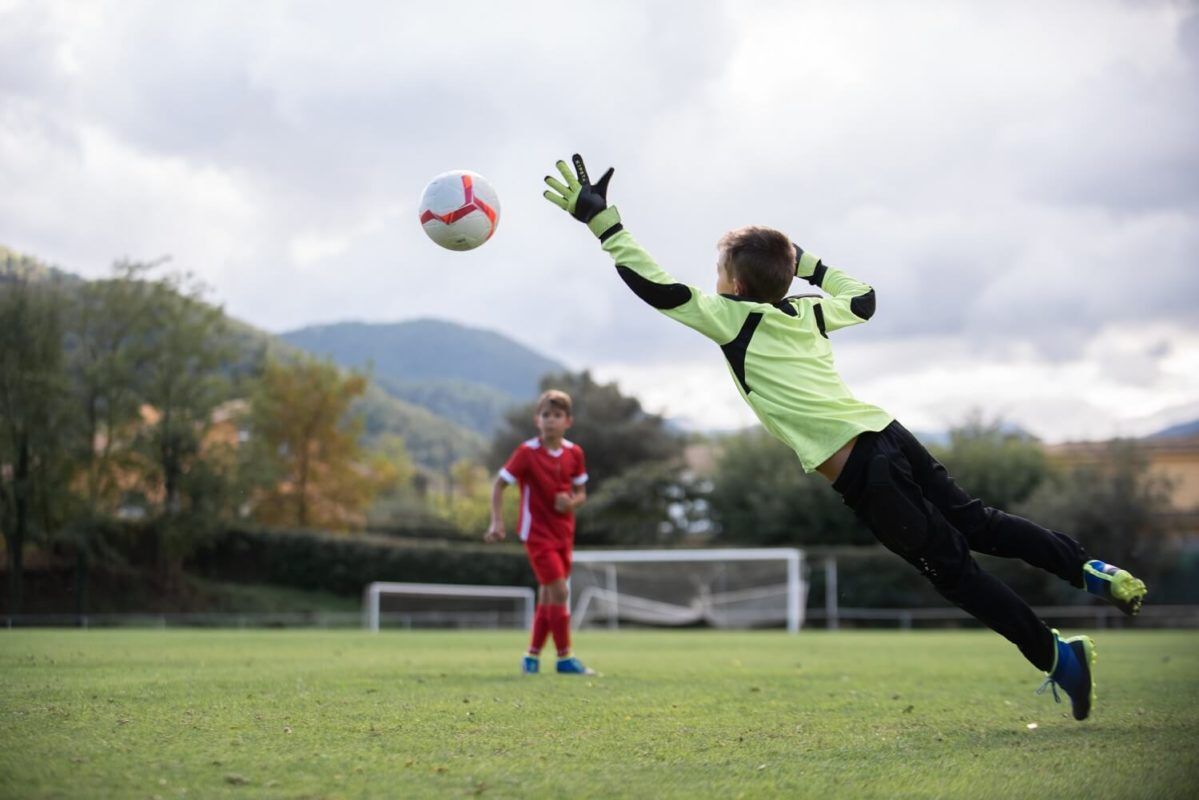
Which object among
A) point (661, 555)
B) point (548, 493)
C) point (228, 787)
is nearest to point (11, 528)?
point (661, 555)

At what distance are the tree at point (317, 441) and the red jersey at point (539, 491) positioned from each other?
35.6 meters

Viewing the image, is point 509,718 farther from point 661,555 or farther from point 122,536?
point 122,536

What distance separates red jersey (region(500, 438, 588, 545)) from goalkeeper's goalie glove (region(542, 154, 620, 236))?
3926mm

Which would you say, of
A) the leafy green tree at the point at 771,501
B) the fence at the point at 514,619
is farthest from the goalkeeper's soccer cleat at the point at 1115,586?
the leafy green tree at the point at 771,501

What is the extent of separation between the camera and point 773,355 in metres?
5.09

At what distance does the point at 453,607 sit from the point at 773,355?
30.4 metres

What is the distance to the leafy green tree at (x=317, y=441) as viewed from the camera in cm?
4369

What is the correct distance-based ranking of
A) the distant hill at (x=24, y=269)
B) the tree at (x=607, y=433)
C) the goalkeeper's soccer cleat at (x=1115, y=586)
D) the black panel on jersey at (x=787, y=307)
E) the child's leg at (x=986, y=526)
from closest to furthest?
the goalkeeper's soccer cleat at (x=1115, y=586), the child's leg at (x=986, y=526), the black panel on jersey at (x=787, y=307), the distant hill at (x=24, y=269), the tree at (x=607, y=433)

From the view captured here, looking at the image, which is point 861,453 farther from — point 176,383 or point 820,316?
point 176,383

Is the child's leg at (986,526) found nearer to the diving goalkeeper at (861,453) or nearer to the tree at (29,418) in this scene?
the diving goalkeeper at (861,453)

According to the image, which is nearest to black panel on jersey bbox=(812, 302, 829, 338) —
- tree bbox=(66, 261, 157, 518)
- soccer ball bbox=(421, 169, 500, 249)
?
soccer ball bbox=(421, 169, 500, 249)

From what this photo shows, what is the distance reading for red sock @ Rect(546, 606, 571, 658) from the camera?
8672 millimetres

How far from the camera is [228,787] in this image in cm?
333

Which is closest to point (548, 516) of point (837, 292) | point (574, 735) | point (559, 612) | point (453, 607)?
point (559, 612)
